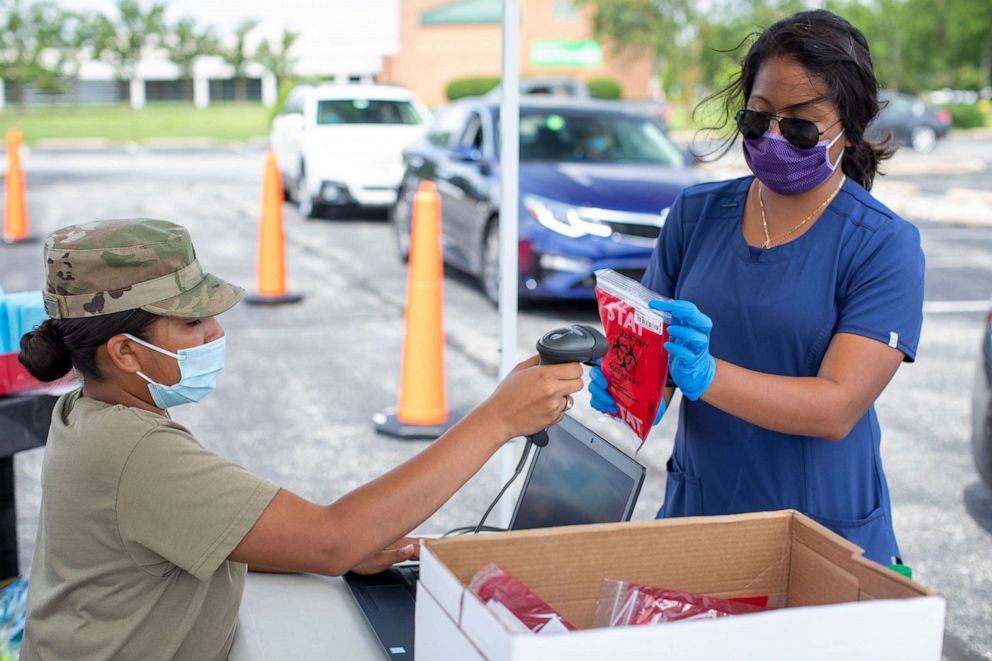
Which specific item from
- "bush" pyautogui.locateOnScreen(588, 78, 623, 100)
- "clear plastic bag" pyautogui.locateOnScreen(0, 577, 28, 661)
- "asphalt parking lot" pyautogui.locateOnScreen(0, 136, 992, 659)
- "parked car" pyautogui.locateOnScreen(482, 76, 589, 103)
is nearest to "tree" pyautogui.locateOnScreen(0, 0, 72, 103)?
"bush" pyautogui.locateOnScreen(588, 78, 623, 100)

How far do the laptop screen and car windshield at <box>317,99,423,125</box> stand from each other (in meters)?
13.6

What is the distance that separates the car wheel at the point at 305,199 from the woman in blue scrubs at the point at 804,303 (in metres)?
13.5

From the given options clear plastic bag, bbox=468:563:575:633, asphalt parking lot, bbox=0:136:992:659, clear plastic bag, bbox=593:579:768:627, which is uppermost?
clear plastic bag, bbox=468:563:575:633

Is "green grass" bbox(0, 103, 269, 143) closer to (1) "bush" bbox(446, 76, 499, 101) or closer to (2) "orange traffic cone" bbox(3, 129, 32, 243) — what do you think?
(1) "bush" bbox(446, 76, 499, 101)

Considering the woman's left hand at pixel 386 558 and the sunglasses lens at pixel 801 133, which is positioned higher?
the sunglasses lens at pixel 801 133

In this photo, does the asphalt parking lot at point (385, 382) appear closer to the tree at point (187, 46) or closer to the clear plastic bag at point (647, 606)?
the clear plastic bag at point (647, 606)

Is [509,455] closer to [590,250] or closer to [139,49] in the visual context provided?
[590,250]

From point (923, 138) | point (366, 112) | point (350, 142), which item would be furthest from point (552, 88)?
point (350, 142)

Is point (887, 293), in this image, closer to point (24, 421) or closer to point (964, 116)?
point (24, 421)

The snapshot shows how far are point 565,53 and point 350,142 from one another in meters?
40.2

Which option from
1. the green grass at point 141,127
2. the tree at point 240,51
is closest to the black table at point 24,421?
the green grass at point 141,127

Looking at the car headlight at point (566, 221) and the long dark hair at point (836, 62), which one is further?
the car headlight at point (566, 221)

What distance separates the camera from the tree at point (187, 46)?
88500 mm

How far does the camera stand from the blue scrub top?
2232 millimetres
